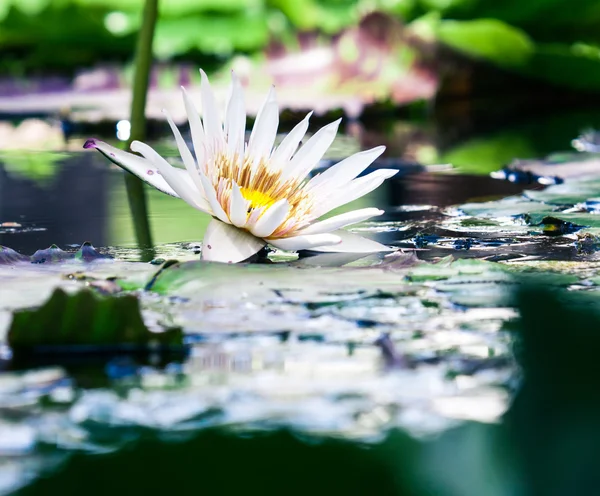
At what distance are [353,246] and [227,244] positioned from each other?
20 cm

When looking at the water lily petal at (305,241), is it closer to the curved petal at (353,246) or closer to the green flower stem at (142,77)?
the curved petal at (353,246)

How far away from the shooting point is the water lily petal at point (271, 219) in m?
1.27

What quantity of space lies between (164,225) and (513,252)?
0.68 meters

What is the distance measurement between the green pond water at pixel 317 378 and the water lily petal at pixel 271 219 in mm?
55

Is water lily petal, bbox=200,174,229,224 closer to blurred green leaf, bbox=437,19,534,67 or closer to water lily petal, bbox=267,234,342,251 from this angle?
water lily petal, bbox=267,234,342,251

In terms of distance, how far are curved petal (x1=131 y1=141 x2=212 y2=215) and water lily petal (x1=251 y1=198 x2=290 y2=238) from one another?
89 mm

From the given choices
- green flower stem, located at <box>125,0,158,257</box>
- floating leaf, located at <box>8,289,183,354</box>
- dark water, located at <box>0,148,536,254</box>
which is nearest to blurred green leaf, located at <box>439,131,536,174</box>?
dark water, located at <box>0,148,536,254</box>

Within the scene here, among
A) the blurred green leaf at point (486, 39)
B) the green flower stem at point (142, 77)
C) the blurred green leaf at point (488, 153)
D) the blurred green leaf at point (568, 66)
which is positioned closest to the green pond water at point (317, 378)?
the green flower stem at point (142, 77)

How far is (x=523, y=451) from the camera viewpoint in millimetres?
773

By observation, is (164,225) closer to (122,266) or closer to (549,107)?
(122,266)

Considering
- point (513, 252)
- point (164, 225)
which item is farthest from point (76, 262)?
point (513, 252)

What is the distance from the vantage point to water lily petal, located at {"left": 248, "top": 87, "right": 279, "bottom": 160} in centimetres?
144

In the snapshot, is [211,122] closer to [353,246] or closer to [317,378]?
[353,246]

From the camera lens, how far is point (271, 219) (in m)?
1.29
